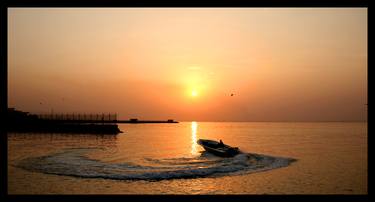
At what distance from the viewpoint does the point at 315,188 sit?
14906mm

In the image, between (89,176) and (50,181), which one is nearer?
(50,181)

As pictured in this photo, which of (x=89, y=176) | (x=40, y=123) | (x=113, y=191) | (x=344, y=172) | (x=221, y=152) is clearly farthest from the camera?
(x=40, y=123)

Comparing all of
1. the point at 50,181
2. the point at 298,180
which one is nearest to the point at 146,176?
the point at 50,181

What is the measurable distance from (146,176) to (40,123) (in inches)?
2066
